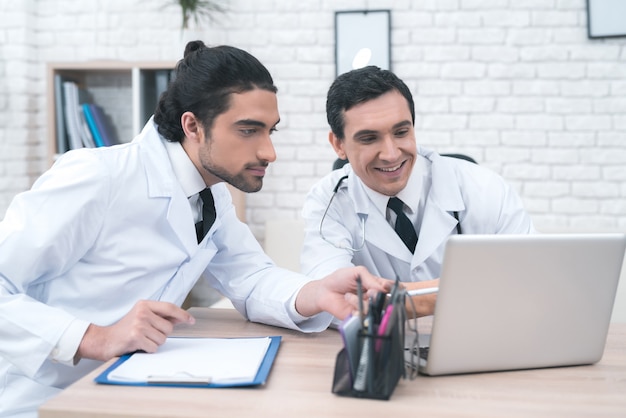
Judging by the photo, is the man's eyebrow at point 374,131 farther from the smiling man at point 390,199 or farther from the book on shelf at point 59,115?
the book on shelf at point 59,115

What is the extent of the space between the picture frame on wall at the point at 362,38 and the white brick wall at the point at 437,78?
0.04 m

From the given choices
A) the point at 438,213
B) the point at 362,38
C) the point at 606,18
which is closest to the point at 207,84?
the point at 438,213

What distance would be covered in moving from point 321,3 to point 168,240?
1907 mm

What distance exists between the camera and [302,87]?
2.94m

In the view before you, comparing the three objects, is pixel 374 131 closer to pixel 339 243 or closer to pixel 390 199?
pixel 390 199

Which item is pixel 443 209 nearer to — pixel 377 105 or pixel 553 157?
pixel 377 105

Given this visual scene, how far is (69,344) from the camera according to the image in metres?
1.05

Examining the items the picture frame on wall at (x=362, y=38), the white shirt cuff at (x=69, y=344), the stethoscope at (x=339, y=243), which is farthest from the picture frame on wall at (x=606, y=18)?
the white shirt cuff at (x=69, y=344)

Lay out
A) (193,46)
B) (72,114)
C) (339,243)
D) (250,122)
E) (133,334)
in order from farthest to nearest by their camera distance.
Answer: (72,114) → (339,243) → (193,46) → (250,122) → (133,334)

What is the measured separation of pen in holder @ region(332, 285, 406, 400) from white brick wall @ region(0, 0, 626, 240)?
2067 mm

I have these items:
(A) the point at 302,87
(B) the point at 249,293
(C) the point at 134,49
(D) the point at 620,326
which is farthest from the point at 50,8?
(D) the point at 620,326

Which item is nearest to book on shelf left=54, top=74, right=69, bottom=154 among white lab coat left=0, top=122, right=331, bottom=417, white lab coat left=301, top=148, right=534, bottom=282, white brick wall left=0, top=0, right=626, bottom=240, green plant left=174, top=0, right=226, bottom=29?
white brick wall left=0, top=0, right=626, bottom=240

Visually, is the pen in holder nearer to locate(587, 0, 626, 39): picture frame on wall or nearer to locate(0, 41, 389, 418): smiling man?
locate(0, 41, 389, 418): smiling man

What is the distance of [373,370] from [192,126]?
2.44ft
